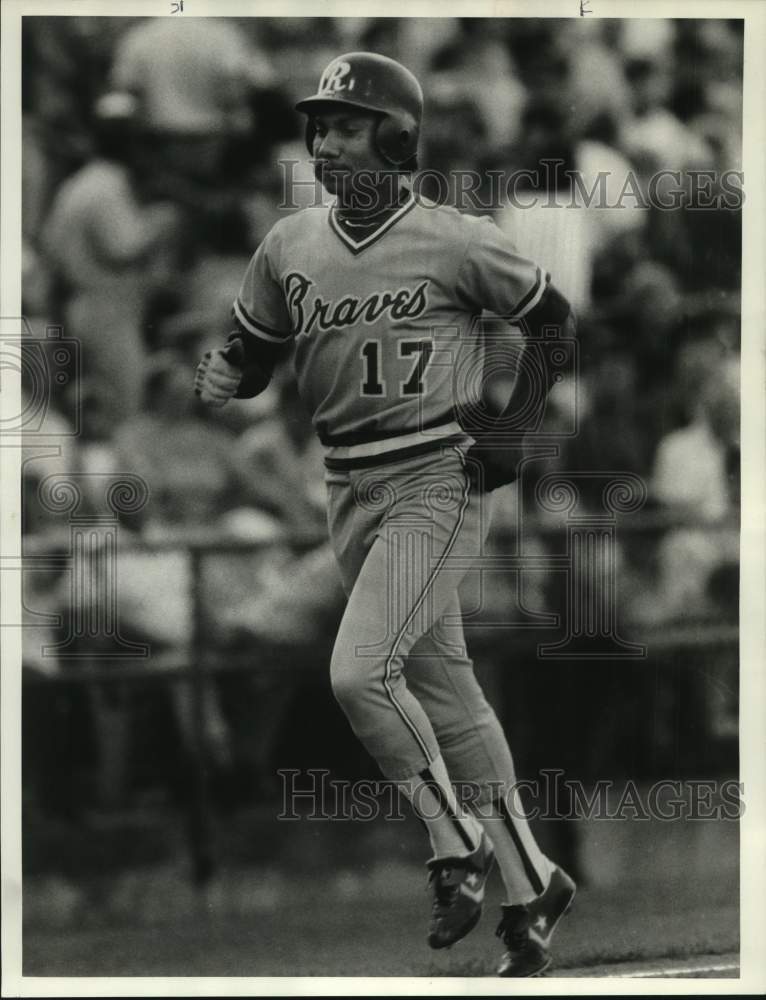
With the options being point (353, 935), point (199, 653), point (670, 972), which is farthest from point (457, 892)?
point (199, 653)

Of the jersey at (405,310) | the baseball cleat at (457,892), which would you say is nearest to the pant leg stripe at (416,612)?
the jersey at (405,310)

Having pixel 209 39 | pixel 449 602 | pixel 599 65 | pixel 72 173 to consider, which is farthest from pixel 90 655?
pixel 599 65

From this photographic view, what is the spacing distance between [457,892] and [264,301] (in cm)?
146

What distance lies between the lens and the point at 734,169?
3756 millimetres

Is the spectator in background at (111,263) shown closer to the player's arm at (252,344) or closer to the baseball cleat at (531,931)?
the player's arm at (252,344)

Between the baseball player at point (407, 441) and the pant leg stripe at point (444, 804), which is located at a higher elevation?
the baseball player at point (407, 441)

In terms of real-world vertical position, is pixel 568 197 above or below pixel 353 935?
above

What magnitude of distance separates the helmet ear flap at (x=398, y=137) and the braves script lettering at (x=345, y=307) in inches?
12.0

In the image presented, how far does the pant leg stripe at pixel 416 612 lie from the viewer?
3621 millimetres

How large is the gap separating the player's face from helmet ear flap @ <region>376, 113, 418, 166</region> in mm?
18

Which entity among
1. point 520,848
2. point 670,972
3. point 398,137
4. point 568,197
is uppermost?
point 398,137

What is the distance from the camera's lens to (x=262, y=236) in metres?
3.75

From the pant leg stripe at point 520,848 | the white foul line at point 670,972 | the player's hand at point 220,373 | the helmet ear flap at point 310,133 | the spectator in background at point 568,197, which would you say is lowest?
the white foul line at point 670,972

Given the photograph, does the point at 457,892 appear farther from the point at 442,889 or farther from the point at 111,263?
the point at 111,263
